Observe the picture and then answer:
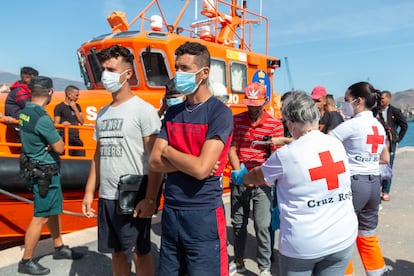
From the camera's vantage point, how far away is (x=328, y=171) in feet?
5.92

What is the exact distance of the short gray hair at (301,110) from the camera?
1862 millimetres

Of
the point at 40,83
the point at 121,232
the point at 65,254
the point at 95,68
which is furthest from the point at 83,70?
the point at 121,232

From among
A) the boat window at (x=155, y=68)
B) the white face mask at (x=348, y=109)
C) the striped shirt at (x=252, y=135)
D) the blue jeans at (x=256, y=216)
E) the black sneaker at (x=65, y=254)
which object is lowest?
the black sneaker at (x=65, y=254)

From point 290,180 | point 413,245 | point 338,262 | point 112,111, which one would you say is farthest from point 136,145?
point 413,245

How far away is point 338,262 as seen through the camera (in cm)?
190

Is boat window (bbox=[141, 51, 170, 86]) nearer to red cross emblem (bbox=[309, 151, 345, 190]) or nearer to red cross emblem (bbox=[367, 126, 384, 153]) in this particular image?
red cross emblem (bbox=[367, 126, 384, 153])

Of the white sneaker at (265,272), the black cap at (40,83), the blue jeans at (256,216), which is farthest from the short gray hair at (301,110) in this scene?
the black cap at (40,83)

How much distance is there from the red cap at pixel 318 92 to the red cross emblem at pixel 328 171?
2813 millimetres

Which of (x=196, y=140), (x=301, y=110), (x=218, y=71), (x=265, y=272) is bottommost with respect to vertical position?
(x=265, y=272)

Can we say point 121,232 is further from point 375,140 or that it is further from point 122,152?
point 375,140

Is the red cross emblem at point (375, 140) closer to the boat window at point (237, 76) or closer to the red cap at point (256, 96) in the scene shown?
the red cap at point (256, 96)

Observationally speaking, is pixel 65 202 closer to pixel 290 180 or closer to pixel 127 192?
pixel 127 192

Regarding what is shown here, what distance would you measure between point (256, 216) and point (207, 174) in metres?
1.48

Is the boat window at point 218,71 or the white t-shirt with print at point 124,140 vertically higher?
the boat window at point 218,71
